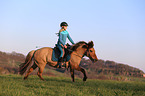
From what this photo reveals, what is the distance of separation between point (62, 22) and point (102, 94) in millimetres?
4556

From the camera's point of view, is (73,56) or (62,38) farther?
(73,56)

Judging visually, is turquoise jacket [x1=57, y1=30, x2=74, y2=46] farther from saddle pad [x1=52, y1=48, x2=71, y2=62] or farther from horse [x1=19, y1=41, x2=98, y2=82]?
horse [x1=19, y1=41, x2=98, y2=82]

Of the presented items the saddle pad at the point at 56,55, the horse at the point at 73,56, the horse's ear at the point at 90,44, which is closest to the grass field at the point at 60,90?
the horse at the point at 73,56

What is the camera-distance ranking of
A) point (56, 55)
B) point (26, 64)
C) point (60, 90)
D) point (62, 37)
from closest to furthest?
point (60, 90)
point (62, 37)
point (56, 55)
point (26, 64)

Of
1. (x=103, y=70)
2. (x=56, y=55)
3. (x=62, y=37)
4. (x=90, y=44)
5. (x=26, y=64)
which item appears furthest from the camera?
(x=103, y=70)

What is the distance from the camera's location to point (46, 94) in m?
6.34

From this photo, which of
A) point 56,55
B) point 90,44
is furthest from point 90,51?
point 56,55

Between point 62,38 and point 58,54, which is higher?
point 62,38

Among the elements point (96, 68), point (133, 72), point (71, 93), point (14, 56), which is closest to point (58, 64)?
point (71, 93)

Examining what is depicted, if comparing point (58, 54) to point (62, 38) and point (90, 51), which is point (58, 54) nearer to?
point (62, 38)

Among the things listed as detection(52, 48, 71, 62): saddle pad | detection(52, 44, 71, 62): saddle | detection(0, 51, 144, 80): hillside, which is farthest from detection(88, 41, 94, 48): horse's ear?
detection(0, 51, 144, 80): hillside

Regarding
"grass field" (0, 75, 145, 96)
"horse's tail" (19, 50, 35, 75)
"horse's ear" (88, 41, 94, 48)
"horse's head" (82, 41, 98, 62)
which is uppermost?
"horse's ear" (88, 41, 94, 48)

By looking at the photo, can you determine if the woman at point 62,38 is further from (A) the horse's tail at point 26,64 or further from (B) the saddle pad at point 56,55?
(A) the horse's tail at point 26,64

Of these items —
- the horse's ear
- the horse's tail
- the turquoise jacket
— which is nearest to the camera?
the turquoise jacket
